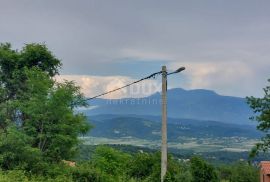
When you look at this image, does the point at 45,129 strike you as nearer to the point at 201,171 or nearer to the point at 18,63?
the point at 18,63

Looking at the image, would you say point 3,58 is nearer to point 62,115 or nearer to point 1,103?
point 1,103

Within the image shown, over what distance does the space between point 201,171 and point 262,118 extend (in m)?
11.3

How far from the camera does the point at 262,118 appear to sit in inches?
897

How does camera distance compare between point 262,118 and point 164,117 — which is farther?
point 262,118

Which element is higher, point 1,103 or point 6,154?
point 1,103

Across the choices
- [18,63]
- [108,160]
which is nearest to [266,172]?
[108,160]

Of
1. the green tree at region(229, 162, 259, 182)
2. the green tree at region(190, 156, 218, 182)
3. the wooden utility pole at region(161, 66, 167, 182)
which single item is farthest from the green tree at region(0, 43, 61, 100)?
the green tree at region(229, 162, 259, 182)

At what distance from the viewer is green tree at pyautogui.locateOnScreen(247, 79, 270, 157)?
22.6 m

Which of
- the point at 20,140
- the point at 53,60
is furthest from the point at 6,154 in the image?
the point at 53,60

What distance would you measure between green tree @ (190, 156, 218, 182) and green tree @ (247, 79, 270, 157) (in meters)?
10.1

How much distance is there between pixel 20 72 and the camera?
1109 inches

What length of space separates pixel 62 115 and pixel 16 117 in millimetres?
5040

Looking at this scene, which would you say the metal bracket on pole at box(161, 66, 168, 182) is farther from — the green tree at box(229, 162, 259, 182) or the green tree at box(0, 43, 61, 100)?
the green tree at box(229, 162, 259, 182)

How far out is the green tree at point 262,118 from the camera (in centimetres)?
2264
